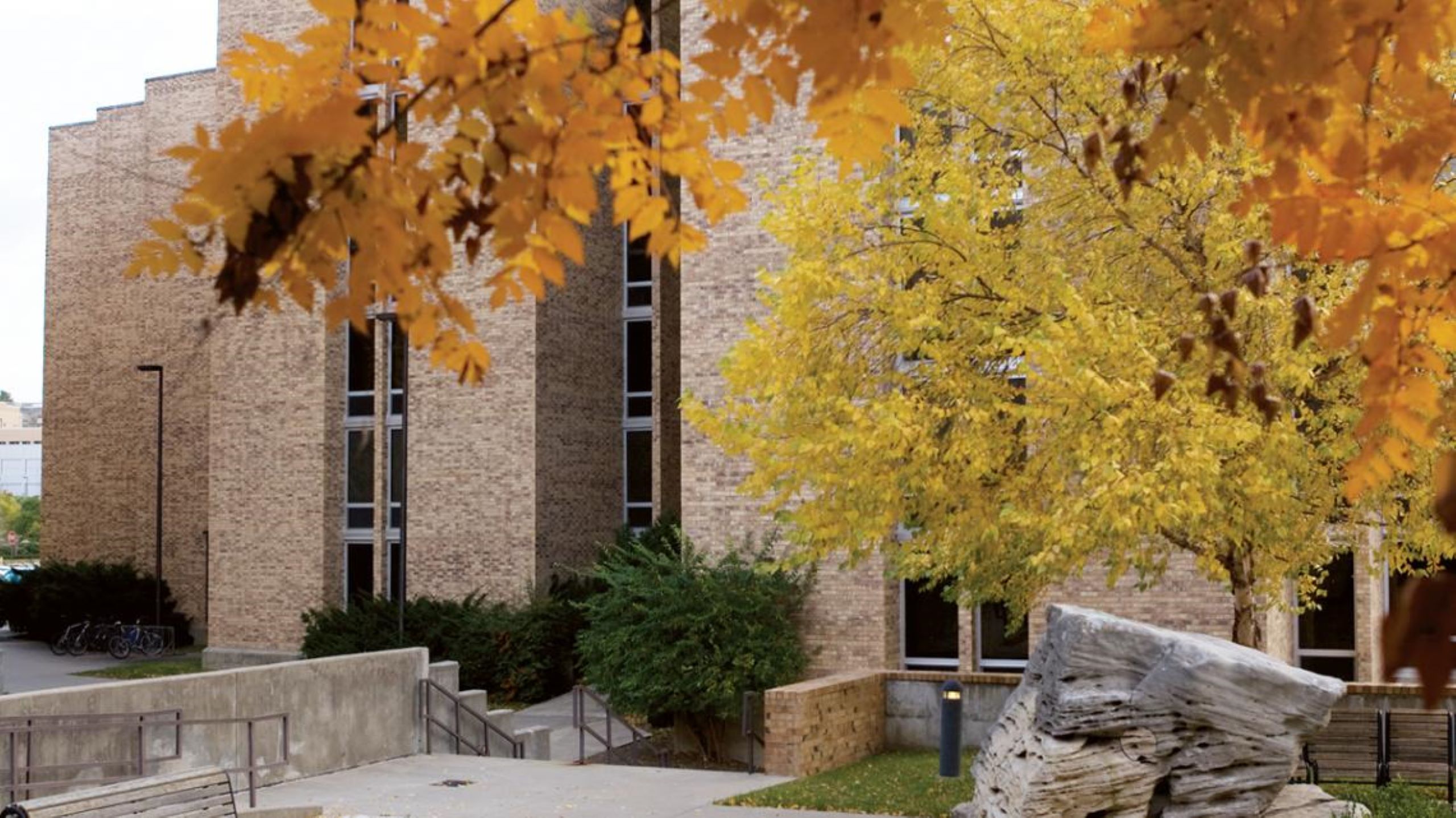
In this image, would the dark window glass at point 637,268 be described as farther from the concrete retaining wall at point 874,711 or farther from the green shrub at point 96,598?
the green shrub at point 96,598

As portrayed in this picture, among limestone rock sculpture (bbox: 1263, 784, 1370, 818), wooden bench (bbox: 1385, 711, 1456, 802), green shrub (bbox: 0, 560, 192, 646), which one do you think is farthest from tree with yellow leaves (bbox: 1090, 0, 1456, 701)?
green shrub (bbox: 0, 560, 192, 646)

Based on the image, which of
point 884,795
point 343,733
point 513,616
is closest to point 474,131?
point 884,795

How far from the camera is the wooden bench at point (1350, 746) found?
15359 mm

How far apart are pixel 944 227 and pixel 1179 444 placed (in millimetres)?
3150

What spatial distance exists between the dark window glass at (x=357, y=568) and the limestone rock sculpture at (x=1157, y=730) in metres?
25.8

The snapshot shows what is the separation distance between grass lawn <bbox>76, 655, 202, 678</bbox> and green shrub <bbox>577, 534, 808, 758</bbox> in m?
Answer: 13.8

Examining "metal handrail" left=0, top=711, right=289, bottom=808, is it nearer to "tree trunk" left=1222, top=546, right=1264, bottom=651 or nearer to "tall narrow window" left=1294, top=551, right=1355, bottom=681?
"tree trunk" left=1222, top=546, right=1264, bottom=651

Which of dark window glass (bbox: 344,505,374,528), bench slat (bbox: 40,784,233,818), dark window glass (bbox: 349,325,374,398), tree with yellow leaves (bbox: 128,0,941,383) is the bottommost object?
bench slat (bbox: 40,784,233,818)

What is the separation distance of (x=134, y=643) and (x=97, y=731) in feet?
90.8

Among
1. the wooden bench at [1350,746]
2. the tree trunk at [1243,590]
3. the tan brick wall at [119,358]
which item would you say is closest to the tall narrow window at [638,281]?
the tan brick wall at [119,358]

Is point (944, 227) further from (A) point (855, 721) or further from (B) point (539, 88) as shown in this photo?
(B) point (539, 88)

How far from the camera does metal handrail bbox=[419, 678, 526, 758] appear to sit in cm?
1975

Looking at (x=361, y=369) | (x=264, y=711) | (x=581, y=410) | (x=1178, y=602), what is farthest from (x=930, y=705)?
(x=361, y=369)

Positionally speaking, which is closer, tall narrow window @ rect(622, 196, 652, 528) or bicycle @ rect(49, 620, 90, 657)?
tall narrow window @ rect(622, 196, 652, 528)
